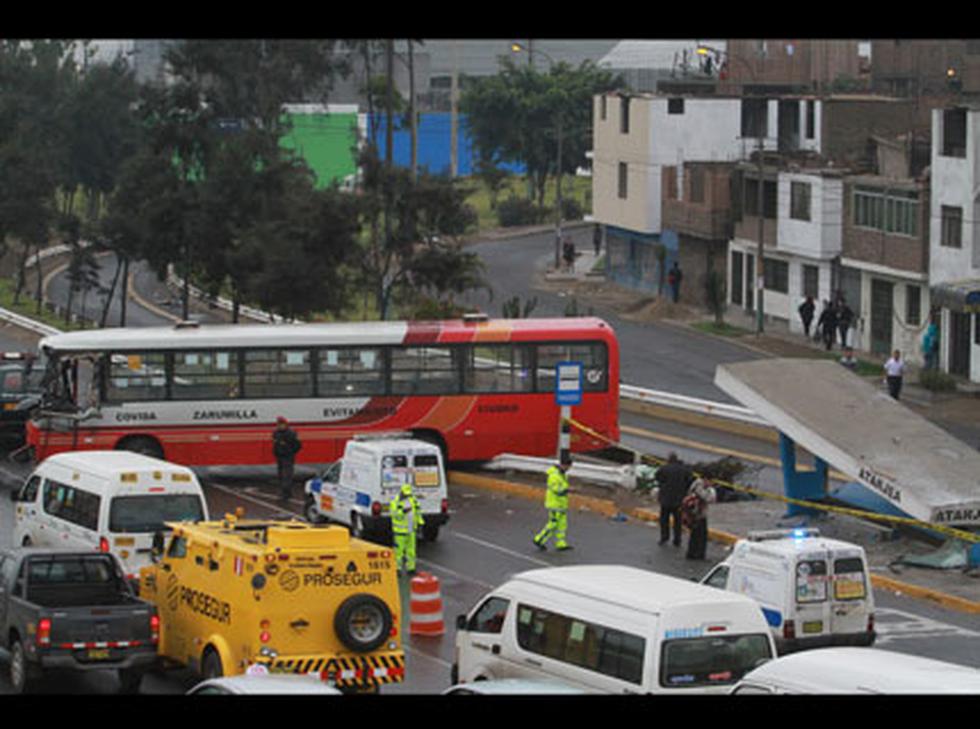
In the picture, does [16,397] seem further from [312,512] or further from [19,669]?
[19,669]

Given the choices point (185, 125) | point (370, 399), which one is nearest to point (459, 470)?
point (370, 399)

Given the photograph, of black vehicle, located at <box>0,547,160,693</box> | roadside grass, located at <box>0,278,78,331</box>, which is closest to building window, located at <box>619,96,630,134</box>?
roadside grass, located at <box>0,278,78,331</box>

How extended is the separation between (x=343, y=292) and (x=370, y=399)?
53.1ft

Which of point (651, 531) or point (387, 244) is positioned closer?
point (651, 531)

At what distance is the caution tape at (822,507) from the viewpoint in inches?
921

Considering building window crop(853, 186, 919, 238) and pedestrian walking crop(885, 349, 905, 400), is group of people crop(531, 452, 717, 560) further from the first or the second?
building window crop(853, 186, 919, 238)

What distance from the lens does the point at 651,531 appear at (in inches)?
1112

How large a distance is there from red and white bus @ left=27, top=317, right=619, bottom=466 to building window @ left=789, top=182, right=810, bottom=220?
948 inches

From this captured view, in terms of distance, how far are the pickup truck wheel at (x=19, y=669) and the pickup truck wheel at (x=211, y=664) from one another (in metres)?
1.54

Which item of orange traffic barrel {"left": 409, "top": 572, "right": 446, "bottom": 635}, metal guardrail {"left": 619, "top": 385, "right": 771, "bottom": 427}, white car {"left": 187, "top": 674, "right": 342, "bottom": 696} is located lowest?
metal guardrail {"left": 619, "top": 385, "right": 771, "bottom": 427}

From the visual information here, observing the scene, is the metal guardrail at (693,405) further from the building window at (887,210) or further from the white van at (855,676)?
the white van at (855,676)

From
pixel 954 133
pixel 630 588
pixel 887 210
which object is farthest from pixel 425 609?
pixel 887 210

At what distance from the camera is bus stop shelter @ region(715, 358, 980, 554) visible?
23.6 meters
